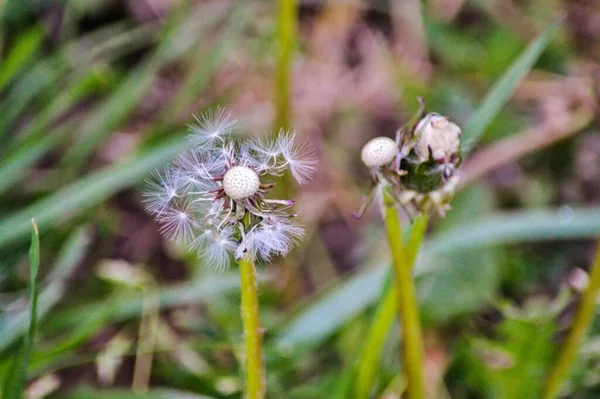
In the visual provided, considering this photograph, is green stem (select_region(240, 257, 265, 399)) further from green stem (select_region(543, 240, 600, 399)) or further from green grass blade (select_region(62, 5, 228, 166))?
green grass blade (select_region(62, 5, 228, 166))

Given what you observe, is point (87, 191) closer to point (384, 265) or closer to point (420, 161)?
point (384, 265)

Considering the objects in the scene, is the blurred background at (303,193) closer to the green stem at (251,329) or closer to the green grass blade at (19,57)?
the green grass blade at (19,57)

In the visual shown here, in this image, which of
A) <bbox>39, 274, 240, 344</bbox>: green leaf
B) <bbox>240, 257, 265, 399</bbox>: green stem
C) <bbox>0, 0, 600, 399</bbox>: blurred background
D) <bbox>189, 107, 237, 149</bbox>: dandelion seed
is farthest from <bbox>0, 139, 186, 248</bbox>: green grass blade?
<bbox>240, 257, 265, 399</bbox>: green stem

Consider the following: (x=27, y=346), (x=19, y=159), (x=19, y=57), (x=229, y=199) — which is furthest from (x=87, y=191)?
(x=229, y=199)

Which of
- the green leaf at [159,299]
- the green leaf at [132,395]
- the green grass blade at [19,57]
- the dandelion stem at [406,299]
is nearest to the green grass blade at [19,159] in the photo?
the green grass blade at [19,57]

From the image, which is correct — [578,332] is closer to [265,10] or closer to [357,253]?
[357,253]

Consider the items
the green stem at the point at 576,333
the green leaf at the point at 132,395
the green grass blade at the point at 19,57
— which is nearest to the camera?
the green stem at the point at 576,333
